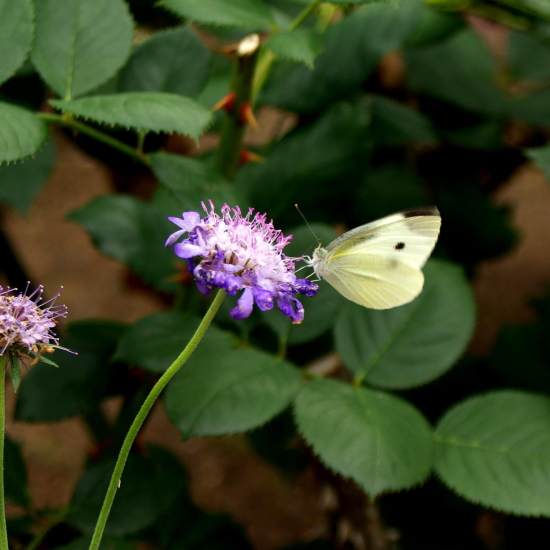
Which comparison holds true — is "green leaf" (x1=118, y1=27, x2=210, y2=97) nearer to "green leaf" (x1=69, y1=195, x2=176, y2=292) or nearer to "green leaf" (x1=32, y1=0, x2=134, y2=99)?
"green leaf" (x1=32, y1=0, x2=134, y2=99)

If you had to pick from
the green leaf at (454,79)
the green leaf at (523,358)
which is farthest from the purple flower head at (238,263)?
the green leaf at (454,79)

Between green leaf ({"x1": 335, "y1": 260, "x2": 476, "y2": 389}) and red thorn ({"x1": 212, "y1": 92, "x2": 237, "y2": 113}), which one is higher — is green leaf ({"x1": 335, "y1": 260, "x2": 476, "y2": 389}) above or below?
below

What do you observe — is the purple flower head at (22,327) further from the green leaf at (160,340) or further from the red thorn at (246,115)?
the red thorn at (246,115)

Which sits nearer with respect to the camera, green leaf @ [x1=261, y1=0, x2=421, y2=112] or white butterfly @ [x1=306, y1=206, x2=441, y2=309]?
white butterfly @ [x1=306, y1=206, x2=441, y2=309]

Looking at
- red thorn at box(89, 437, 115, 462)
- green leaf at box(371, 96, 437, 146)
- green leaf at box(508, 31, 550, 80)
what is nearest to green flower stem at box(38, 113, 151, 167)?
red thorn at box(89, 437, 115, 462)

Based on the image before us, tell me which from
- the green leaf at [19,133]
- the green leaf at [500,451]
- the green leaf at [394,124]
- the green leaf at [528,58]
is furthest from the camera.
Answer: the green leaf at [528,58]

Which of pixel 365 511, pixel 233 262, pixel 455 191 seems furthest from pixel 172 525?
pixel 455 191

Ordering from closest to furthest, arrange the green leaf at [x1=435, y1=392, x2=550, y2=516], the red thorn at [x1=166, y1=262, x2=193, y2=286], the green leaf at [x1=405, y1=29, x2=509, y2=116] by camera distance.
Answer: the green leaf at [x1=435, y1=392, x2=550, y2=516]
the red thorn at [x1=166, y1=262, x2=193, y2=286]
the green leaf at [x1=405, y1=29, x2=509, y2=116]
